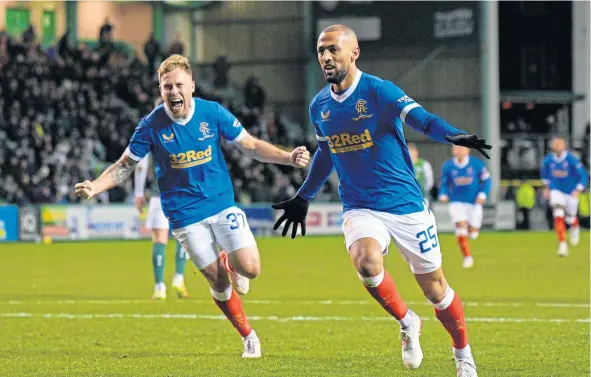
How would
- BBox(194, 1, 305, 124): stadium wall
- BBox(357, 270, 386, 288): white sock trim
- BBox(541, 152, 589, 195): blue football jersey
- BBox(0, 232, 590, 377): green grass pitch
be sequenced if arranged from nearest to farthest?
1. BBox(357, 270, 386, 288): white sock trim
2. BBox(0, 232, 590, 377): green grass pitch
3. BBox(541, 152, 589, 195): blue football jersey
4. BBox(194, 1, 305, 124): stadium wall

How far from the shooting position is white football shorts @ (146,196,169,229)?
47.5ft

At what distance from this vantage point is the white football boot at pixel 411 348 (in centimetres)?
834

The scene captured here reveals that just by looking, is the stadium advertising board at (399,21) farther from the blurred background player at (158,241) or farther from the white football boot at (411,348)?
the white football boot at (411,348)

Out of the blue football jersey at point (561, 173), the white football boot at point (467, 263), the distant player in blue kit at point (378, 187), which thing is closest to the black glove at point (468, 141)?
the distant player in blue kit at point (378, 187)

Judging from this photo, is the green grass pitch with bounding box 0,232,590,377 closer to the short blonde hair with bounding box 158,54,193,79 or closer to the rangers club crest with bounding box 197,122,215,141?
the rangers club crest with bounding box 197,122,215,141

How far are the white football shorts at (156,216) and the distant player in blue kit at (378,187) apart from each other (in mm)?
6294

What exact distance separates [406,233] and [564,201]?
16.9 m

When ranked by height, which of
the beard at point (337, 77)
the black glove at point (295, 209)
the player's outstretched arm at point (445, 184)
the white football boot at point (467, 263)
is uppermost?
the beard at point (337, 77)

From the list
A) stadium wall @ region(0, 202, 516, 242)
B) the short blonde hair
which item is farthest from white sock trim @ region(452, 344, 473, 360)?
stadium wall @ region(0, 202, 516, 242)

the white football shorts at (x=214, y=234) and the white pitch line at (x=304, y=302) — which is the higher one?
the white football shorts at (x=214, y=234)

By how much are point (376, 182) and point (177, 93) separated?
1939 millimetres

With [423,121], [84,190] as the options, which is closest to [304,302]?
→ [84,190]

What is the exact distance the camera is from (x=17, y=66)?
31625mm

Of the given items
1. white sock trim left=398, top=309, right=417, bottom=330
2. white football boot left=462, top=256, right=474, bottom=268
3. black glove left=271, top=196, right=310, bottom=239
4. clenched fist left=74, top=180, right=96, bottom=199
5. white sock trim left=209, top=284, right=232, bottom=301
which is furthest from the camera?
white football boot left=462, top=256, right=474, bottom=268
